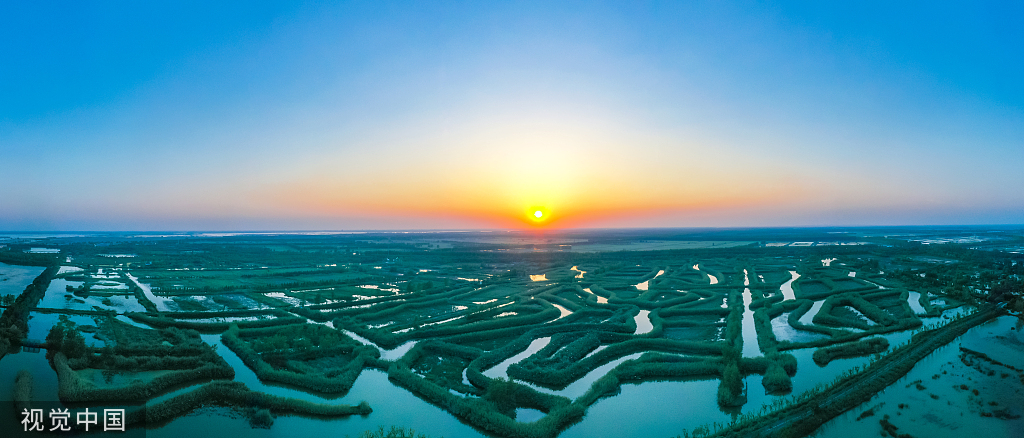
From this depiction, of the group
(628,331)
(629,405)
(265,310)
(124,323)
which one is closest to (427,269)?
(265,310)

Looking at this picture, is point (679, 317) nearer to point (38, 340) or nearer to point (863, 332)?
point (863, 332)

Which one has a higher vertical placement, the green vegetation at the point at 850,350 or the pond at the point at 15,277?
the pond at the point at 15,277

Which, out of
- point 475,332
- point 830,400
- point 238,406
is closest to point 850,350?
point 830,400

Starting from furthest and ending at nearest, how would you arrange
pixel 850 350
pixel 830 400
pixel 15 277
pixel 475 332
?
pixel 15 277
pixel 475 332
pixel 850 350
pixel 830 400

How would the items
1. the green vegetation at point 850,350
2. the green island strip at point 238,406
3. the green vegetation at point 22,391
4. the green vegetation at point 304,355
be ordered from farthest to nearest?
the green vegetation at point 850,350 < the green vegetation at point 304,355 < the green vegetation at point 22,391 < the green island strip at point 238,406

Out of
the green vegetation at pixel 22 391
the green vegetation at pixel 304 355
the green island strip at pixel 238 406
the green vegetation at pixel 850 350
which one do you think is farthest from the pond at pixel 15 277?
the green vegetation at pixel 850 350

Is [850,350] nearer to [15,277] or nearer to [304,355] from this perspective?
[304,355]

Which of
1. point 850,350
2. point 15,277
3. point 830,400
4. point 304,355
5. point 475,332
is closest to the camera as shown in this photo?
point 830,400

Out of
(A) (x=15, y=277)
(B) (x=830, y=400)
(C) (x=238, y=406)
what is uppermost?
(A) (x=15, y=277)

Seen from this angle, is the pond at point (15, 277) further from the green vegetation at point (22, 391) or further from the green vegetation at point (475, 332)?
the green vegetation at point (22, 391)

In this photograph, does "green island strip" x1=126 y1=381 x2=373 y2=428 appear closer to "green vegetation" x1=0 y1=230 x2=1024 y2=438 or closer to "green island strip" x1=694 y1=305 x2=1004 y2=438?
"green vegetation" x1=0 y1=230 x2=1024 y2=438

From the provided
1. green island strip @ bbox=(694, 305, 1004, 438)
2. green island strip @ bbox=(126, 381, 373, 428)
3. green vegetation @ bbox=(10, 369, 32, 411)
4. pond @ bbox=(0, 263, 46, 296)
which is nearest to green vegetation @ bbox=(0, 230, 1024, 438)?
green island strip @ bbox=(126, 381, 373, 428)
